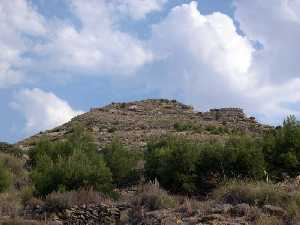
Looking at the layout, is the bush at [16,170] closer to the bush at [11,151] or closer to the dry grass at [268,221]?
the bush at [11,151]

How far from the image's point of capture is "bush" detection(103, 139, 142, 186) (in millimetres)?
32656

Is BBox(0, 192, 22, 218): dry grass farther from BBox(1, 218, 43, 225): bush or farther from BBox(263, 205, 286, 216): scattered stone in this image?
BBox(263, 205, 286, 216): scattered stone

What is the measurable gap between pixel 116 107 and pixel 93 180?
5951 cm

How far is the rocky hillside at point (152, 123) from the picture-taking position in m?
58.0

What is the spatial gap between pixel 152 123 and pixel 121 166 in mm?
35288

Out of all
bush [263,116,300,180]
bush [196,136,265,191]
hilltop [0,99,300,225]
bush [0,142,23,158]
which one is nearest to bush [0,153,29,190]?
hilltop [0,99,300,225]

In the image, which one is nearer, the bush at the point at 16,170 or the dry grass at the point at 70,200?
the dry grass at the point at 70,200

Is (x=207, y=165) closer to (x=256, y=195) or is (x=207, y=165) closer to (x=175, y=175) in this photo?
(x=175, y=175)

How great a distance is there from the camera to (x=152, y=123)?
68625 mm

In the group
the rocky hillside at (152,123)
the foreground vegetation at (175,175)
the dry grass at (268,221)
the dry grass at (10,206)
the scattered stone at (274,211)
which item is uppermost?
the rocky hillside at (152,123)

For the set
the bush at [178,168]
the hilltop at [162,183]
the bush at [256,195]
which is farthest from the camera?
the bush at [178,168]

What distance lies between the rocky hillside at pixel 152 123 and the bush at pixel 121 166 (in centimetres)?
1329

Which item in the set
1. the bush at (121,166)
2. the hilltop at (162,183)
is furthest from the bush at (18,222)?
→ the bush at (121,166)

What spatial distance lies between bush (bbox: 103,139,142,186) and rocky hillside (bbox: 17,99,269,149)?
13.3m
